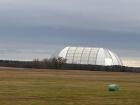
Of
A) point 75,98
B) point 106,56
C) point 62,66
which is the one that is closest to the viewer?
point 75,98

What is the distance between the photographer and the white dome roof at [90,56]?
144125mm

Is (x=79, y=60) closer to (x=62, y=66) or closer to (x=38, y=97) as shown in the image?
(x=62, y=66)

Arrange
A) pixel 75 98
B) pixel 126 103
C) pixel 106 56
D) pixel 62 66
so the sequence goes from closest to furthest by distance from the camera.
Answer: pixel 126 103 < pixel 75 98 < pixel 62 66 < pixel 106 56

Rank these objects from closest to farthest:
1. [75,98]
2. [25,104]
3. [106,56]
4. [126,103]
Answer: [25,104]
[126,103]
[75,98]
[106,56]

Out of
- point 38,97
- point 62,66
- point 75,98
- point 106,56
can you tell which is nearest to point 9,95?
point 38,97

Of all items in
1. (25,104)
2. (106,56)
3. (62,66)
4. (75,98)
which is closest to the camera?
(25,104)

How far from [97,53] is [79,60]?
561 cm

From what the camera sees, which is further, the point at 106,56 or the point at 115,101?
the point at 106,56

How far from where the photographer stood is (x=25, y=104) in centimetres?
2900

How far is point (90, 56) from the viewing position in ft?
477

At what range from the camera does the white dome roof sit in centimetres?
14412

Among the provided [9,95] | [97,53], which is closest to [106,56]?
[97,53]

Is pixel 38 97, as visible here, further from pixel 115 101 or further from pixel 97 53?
pixel 97 53

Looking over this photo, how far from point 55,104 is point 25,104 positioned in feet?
5.58
